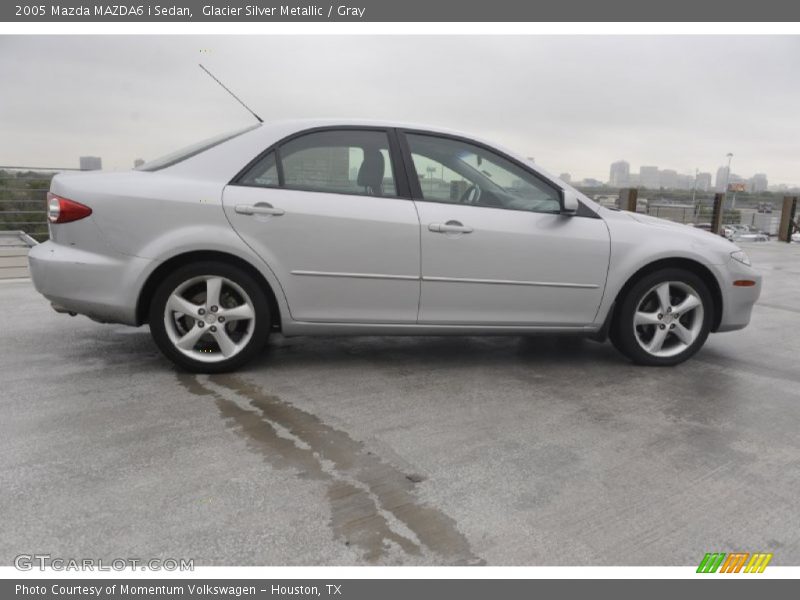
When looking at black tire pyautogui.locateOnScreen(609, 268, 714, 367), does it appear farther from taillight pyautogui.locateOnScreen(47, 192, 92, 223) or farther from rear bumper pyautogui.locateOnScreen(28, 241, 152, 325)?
taillight pyautogui.locateOnScreen(47, 192, 92, 223)

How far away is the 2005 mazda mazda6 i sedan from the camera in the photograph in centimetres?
364

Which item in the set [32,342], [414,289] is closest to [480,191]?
[414,289]

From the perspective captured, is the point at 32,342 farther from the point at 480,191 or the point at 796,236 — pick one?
the point at 796,236

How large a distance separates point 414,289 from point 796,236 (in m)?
18.2

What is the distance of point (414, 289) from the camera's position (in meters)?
3.91

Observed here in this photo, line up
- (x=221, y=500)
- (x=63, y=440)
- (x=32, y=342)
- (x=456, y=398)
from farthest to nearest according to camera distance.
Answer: (x=32, y=342)
(x=456, y=398)
(x=63, y=440)
(x=221, y=500)

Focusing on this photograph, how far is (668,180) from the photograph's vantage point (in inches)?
653

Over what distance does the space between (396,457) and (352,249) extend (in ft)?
4.79

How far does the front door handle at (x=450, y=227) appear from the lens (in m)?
3.87

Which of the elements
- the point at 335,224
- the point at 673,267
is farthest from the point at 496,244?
the point at 673,267

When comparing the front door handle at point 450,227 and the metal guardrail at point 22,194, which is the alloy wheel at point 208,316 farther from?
the metal guardrail at point 22,194

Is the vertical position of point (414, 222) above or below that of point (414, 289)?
above

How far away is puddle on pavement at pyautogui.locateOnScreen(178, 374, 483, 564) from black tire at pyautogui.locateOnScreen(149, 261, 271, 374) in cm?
17

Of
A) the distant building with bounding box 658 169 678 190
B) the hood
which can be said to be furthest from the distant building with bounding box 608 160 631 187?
the hood
